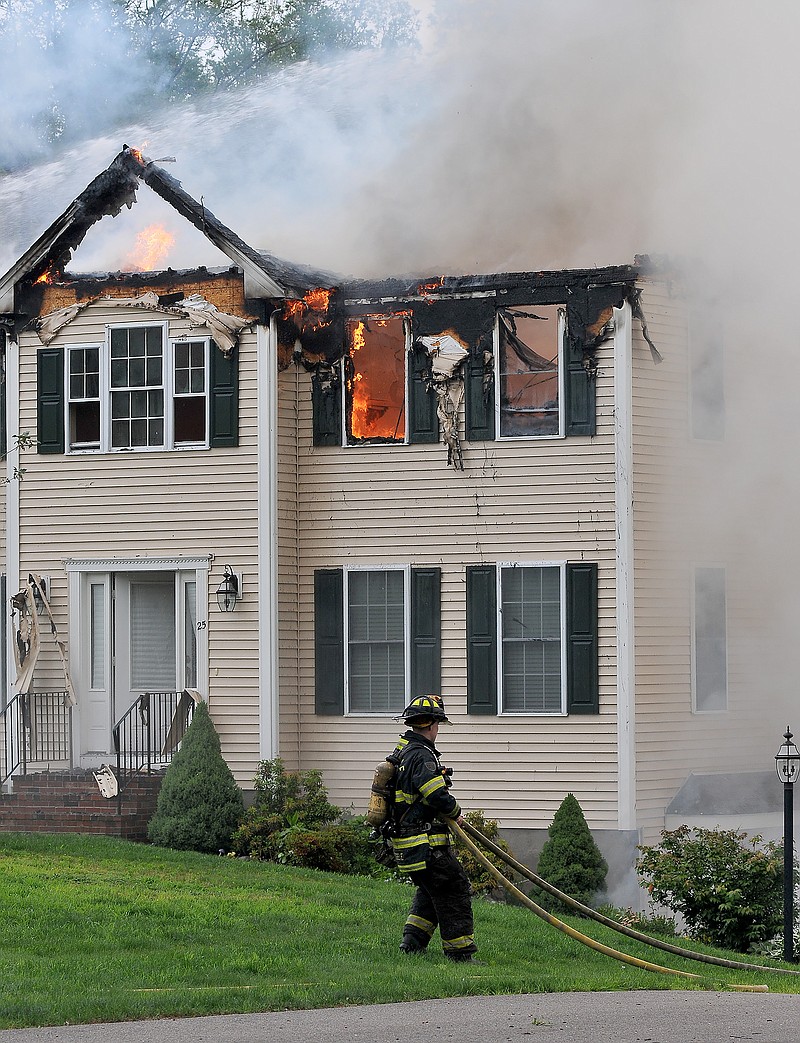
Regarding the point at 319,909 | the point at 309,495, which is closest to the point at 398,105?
the point at 309,495

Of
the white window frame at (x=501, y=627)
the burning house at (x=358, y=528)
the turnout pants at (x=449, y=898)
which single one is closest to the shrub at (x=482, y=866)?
the burning house at (x=358, y=528)

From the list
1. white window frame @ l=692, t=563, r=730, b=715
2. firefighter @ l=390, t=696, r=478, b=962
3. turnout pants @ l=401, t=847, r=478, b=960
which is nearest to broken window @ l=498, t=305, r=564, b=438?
white window frame @ l=692, t=563, r=730, b=715

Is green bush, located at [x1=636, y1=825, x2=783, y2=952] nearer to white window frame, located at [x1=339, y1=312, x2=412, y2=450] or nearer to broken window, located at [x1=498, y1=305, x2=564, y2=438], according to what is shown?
broken window, located at [x1=498, y1=305, x2=564, y2=438]

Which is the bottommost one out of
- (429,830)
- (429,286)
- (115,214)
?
(429,830)

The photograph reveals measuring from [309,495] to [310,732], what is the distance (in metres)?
2.73

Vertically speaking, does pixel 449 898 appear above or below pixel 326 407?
below

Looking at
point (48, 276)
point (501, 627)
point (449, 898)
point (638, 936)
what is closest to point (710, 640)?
point (501, 627)

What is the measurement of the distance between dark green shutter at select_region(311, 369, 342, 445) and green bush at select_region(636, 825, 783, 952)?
662 cm

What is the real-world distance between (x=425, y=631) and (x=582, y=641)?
1.82 m

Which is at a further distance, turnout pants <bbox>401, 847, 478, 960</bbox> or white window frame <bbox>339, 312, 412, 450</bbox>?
white window frame <bbox>339, 312, 412, 450</bbox>

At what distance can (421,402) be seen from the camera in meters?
18.2

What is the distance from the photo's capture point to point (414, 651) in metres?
18.1

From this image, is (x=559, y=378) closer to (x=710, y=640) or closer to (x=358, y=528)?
(x=358, y=528)

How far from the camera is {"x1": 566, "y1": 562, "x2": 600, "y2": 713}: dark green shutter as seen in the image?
17344 millimetres
